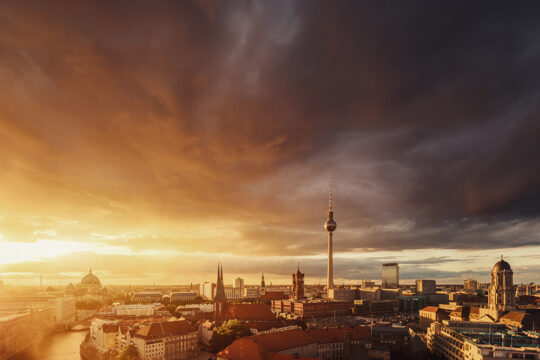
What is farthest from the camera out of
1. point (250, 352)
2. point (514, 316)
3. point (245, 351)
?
point (514, 316)

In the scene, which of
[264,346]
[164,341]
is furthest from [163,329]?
[264,346]

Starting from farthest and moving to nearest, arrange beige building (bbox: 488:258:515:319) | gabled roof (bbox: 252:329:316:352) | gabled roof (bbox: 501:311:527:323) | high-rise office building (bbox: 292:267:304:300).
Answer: high-rise office building (bbox: 292:267:304:300), beige building (bbox: 488:258:515:319), gabled roof (bbox: 501:311:527:323), gabled roof (bbox: 252:329:316:352)

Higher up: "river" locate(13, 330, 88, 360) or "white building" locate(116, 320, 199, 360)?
"white building" locate(116, 320, 199, 360)

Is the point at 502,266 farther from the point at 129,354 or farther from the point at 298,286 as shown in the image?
the point at 129,354

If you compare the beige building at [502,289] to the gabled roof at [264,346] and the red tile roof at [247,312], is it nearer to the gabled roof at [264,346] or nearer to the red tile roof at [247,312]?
the red tile roof at [247,312]

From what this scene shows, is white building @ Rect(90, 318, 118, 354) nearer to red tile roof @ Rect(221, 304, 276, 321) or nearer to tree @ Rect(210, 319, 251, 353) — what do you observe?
tree @ Rect(210, 319, 251, 353)

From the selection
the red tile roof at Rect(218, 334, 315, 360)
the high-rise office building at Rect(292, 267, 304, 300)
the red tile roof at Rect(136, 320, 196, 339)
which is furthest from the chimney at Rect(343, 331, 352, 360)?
the high-rise office building at Rect(292, 267, 304, 300)
